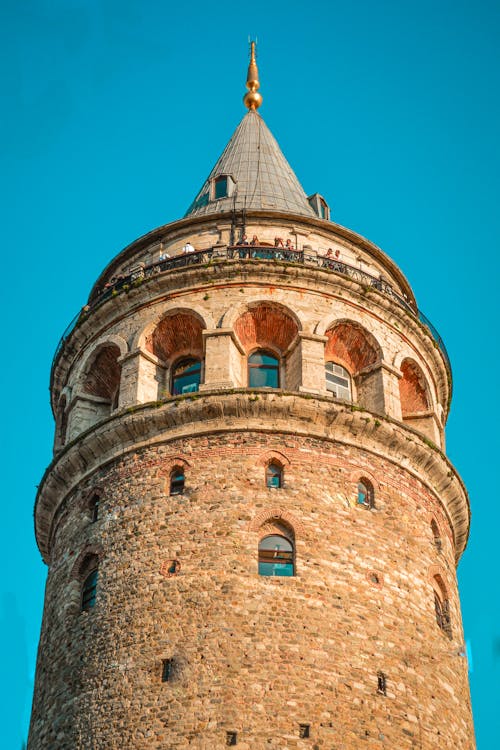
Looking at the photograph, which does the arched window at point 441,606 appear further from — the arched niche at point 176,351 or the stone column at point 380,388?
the arched niche at point 176,351

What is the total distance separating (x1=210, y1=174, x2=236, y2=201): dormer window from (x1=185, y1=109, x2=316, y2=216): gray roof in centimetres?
9

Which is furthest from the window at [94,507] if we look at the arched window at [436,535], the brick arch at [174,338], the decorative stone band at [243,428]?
the arched window at [436,535]

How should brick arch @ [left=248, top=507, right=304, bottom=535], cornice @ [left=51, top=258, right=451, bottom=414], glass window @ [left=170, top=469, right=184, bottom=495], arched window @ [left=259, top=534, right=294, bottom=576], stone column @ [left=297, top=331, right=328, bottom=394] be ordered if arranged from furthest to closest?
cornice @ [left=51, top=258, right=451, bottom=414] < stone column @ [left=297, top=331, right=328, bottom=394] < glass window @ [left=170, top=469, right=184, bottom=495] < brick arch @ [left=248, top=507, right=304, bottom=535] < arched window @ [left=259, top=534, right=294, bottom=576]

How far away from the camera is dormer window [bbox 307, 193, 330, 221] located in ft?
124

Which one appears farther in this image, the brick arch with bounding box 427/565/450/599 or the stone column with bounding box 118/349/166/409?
the stone column with bounding box 118/349/166/409

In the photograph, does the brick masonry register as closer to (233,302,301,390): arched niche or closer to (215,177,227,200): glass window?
(233,302,301,390): arched niche

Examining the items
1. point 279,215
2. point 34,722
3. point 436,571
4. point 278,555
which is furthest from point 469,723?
point 279,215

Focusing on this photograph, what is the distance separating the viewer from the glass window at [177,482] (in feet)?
92.4

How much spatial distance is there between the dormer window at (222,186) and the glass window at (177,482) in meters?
10.8

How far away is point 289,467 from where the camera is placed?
28.2 meters

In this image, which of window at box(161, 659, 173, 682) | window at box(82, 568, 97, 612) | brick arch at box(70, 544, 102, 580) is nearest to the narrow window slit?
window at box(161, 659, 173, 682)

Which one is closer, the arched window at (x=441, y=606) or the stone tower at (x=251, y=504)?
the stone tower at (x=251, y=504)

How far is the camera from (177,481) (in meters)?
28.4

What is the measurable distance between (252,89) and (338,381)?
50.8 ft
